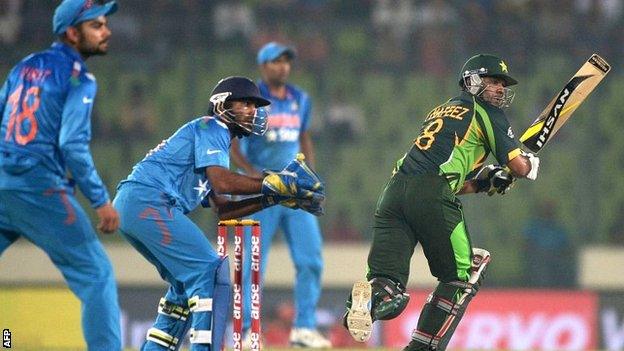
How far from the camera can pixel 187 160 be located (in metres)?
6.46

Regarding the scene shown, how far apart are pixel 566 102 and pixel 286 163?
2.78 metres

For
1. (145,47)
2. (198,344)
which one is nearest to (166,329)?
(198,344)

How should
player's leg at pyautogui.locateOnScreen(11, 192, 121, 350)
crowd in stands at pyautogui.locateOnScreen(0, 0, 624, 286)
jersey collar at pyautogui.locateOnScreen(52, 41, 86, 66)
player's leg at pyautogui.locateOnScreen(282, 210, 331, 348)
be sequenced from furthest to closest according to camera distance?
crowd in stands at pyautogui.locateOnScreen(0, 0, 624, 286) → player's leg at pyautogui.locateOnScreen(282, 210, 331, 348) → jersey collar at pyautogui.locateOnScreen(52, 41, 86, 66) → player's leg at pyautogui.locateOnScreen(11, 192, 121, 350)

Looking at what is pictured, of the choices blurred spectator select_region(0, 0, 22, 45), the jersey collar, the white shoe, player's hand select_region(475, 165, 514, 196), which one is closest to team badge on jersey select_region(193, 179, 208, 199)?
the jersey collar

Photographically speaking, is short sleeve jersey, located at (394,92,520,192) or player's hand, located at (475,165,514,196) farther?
player's hand, located at (475,165,514,196)

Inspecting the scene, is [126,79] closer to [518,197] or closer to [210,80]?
[210,80]

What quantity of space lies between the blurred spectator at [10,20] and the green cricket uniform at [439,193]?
9675mm

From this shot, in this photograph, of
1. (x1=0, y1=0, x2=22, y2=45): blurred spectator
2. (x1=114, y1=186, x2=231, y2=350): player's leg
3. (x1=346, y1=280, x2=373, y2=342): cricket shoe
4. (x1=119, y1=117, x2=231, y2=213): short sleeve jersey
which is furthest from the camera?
(x1=0, y1=0, x2=22, y2=45): blurred spectator

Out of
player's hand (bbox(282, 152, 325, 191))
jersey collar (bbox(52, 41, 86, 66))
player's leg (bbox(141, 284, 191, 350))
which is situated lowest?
player's leg (bbox(141, 284, 191, 350))

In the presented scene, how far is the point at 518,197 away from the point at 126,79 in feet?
17.1

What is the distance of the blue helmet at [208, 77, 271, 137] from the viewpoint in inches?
262

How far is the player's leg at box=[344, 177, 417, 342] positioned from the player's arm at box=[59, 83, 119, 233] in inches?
74.4

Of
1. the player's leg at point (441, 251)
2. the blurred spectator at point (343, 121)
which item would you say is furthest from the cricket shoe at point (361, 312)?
the blurred spectator at point (343, 121)

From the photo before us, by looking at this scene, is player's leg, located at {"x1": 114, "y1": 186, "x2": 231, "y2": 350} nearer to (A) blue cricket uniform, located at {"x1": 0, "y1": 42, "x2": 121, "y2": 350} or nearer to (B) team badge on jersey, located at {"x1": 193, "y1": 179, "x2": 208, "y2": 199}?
(B) team badge on jersey, located at {"x1": 193, "y1": 179, "x2": 208, "y2": 199}
